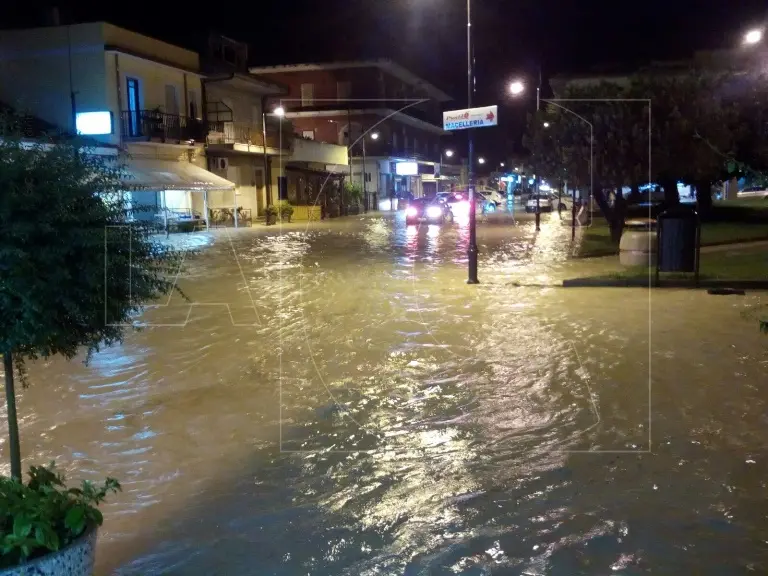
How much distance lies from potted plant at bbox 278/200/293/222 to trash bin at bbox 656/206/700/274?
2966 centimetres

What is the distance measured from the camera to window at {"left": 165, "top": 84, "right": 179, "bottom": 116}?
35.6 meters

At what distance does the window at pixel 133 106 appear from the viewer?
32219 millimetres

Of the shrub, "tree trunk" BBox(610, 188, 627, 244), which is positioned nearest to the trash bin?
"tree trunk" BBox(610, 188, 627, 244)

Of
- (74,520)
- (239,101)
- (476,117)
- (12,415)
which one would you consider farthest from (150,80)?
(74,520)

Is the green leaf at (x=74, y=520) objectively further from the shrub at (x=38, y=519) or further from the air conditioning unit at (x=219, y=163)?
the air conditioning unit at (x=219, y=163)

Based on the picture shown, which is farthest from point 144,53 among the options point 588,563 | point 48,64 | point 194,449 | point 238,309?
point 588,563

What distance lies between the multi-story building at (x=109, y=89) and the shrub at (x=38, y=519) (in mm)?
26708

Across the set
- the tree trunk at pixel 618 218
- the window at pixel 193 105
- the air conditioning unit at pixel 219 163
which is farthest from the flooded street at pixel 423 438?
the air conditioning unit at pixel 219 163

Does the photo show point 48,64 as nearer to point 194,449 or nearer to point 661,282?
point 661,282

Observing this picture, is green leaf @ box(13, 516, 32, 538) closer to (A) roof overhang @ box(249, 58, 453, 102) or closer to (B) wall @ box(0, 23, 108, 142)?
(B) wall @ box(0, 23, 108, 142)

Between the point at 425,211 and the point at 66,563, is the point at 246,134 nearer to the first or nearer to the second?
the point at 425,211

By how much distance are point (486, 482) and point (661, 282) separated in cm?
1127

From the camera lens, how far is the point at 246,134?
4188 centimetres

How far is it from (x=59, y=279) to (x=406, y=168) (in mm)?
65381
